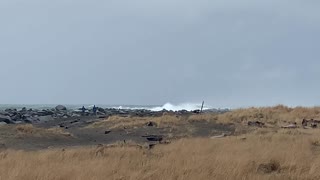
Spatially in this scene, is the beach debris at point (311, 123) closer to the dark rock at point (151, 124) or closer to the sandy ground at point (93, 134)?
the sandy ground at point (93, 134)

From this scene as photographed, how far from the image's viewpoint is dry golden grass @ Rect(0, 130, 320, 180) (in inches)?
352

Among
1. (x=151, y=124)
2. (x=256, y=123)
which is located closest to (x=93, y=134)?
(x=151, y=124)

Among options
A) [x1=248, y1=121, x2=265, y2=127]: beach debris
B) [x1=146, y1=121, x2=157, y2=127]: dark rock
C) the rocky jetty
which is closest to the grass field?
[x1=248, y1=121, x2=265, y2=127]: beach debris

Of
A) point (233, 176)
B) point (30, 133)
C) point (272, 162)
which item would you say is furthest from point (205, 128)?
point (233, 176)

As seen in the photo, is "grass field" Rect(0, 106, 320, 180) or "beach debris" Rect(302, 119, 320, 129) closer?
"grass field" Rect(0, 106, 320, 180)

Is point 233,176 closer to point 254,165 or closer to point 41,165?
point 254,165

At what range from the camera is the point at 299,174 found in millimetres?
9633

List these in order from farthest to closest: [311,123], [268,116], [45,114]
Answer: [45,114], [268,116], [311,123]

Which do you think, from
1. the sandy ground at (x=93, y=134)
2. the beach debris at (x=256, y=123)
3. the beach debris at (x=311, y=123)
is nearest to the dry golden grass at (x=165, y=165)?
the sandy ground at (x=93, y=134)

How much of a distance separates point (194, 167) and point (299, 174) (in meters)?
1.97

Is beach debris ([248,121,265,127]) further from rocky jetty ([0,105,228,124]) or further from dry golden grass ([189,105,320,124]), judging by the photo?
rocky jetty ([0,105,228,124])

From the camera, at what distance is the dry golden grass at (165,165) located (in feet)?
29.3

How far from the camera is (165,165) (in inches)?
395

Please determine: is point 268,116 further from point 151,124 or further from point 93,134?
point 93,134
